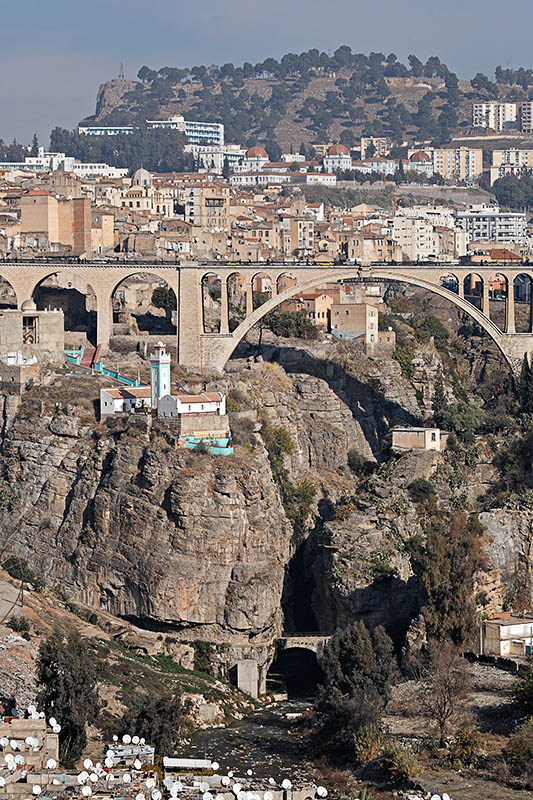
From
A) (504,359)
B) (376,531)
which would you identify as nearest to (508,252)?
(504,359)

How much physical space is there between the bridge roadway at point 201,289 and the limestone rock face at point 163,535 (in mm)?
10664

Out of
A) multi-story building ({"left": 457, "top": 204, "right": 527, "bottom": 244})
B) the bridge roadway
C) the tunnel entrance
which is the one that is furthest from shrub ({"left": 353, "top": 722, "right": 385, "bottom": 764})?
multi-story building ({"left": 457, "top": 204, "right": 527, "bottom": 244})

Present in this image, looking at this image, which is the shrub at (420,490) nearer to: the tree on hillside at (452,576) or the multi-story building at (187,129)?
the tree on hillside at (452,576)

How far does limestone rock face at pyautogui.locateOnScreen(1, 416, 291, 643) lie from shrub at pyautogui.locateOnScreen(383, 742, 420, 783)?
35.7ft

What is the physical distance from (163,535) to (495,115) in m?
151

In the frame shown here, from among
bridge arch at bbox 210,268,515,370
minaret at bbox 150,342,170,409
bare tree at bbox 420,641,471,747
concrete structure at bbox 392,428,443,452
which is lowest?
bare tree at bbox 420,641,471,747

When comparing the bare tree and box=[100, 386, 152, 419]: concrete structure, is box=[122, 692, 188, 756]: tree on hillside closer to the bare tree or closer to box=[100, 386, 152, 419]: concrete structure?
the bare tree

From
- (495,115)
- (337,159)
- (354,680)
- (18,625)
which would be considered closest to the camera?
(354,680)

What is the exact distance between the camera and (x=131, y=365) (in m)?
57.2

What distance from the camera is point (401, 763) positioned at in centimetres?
3456

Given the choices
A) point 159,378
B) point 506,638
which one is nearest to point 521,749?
point 506,638

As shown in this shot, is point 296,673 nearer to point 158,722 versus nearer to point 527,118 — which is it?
point 158,722

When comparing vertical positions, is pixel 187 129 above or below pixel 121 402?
above

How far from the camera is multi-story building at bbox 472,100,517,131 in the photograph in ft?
627
